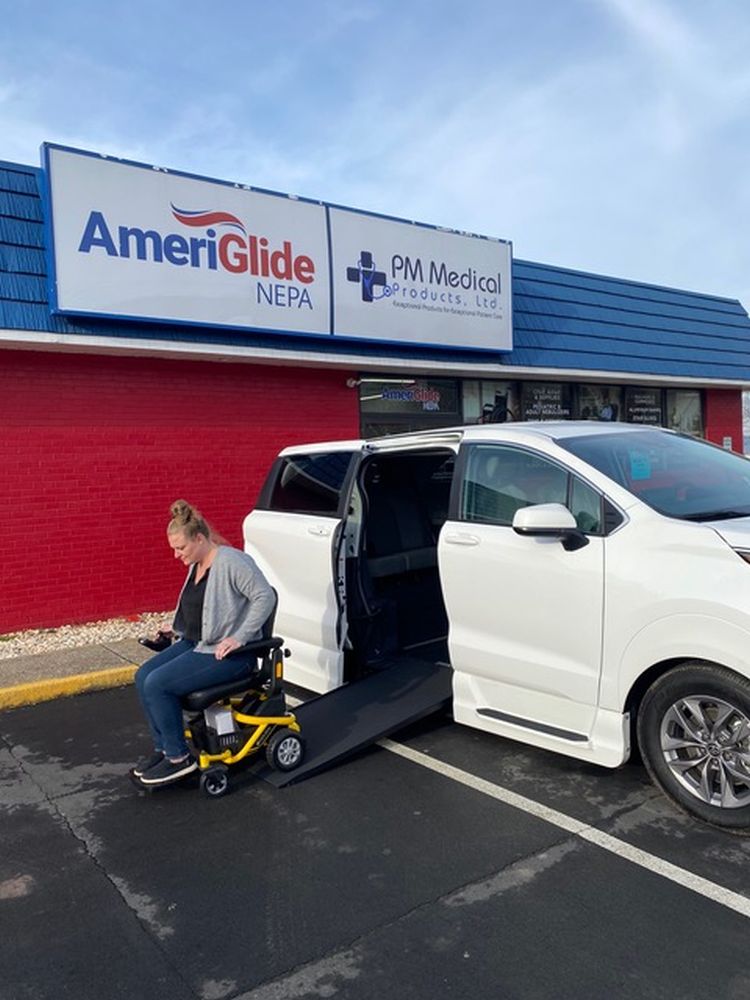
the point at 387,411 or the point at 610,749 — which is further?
the point at 387,411

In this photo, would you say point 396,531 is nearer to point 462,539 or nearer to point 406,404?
point 462,539

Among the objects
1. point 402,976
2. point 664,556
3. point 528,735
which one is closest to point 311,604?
point 528,735

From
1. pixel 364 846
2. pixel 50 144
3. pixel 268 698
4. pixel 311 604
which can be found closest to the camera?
pixel 364 846

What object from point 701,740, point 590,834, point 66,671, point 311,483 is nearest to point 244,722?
point 590,834

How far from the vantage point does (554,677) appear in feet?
13.5

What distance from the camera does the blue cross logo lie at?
9.16 m

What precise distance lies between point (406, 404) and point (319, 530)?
5343mm

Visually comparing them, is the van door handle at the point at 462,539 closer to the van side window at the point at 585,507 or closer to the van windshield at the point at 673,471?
the van side window at the point at 585,507

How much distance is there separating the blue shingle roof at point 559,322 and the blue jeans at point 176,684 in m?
4.16

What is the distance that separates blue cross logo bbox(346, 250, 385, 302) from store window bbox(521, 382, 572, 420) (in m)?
3.63

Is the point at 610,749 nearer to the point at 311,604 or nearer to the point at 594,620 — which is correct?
the point at 594,620

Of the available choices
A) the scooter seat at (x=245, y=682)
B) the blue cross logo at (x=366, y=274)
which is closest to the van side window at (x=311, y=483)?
the scooter seat at (x=245, y=682)

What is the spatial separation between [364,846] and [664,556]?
75.8 inches

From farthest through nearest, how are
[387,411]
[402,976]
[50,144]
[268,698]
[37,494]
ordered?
1. [387,411]
2. [37,494]
3. [50,144]
4. [268,698]
5. [402,976]
